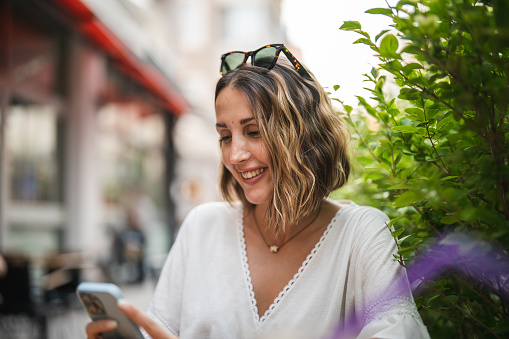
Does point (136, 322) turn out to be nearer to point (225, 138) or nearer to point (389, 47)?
point (225, 138)

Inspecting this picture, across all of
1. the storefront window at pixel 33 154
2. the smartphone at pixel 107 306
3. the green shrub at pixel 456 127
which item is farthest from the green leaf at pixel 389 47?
the storefront window at pixel 33 154

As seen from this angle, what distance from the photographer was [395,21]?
41.4 inches

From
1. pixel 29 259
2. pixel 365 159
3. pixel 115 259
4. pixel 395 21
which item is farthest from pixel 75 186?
pixel 395 21

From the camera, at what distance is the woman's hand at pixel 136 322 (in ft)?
4.31

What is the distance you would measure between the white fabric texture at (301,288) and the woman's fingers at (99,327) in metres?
0.33

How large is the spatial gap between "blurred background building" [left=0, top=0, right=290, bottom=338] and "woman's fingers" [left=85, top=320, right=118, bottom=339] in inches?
91.4

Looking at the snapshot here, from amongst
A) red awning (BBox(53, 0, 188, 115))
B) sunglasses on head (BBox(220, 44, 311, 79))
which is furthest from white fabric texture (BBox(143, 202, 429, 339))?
red awning (BBox(53, 0, 188, 115))

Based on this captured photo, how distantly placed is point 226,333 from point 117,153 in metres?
8.07

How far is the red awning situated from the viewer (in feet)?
17.7

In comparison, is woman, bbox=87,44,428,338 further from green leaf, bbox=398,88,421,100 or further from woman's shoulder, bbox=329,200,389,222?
green leaf, bbox=398,88,421,100

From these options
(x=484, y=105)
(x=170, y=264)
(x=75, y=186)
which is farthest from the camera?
(x=75, y=186)

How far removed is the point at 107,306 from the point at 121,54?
5830 millimetres

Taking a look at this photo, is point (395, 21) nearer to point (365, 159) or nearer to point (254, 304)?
point (365, 159)

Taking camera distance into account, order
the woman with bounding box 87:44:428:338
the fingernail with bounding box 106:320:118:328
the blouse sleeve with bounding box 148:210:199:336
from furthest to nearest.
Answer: the blouse sleeve with bounding box 148:210:199:336 → the woman with bounding box 87:44:428:338 → the fingernail with bounding box 106:320:118:328
